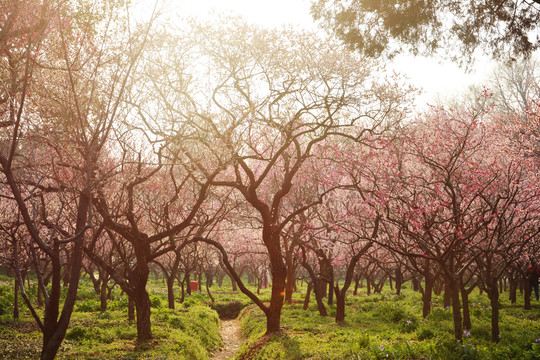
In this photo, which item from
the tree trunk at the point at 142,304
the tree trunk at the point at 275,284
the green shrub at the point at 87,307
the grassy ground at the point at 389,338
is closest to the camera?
the grassy ground at the point at 389,338

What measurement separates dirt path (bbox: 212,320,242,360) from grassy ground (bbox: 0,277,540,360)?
18.4 inches

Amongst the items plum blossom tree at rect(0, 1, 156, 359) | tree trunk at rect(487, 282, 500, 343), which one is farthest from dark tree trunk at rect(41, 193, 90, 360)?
tree trunk at rect(487, 282, 500, 343)

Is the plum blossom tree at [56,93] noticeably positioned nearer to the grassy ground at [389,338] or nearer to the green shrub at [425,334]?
the grassy ground at [389,338]

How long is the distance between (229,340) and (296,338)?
22.5 feet

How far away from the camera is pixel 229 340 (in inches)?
748

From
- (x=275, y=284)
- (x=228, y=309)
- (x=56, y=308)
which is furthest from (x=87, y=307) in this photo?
(x=56, y=308)

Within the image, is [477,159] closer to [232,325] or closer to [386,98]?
A: [386,98]

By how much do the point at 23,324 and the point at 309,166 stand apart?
13107 mm

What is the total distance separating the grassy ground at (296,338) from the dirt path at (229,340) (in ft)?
1.53

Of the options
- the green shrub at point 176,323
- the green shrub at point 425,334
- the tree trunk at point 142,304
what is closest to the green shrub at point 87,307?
the green shrub at point 176,323

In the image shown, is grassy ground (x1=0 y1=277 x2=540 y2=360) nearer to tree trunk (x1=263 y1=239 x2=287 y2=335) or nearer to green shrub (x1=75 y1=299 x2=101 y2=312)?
green shrub (x1=75 y1=299 x2=101 y2=312)

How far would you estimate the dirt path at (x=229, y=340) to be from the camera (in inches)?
600

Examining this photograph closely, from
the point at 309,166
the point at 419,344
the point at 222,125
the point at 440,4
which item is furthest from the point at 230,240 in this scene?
the point at 440,4

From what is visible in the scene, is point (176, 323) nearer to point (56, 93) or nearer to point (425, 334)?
point (425, 334)
